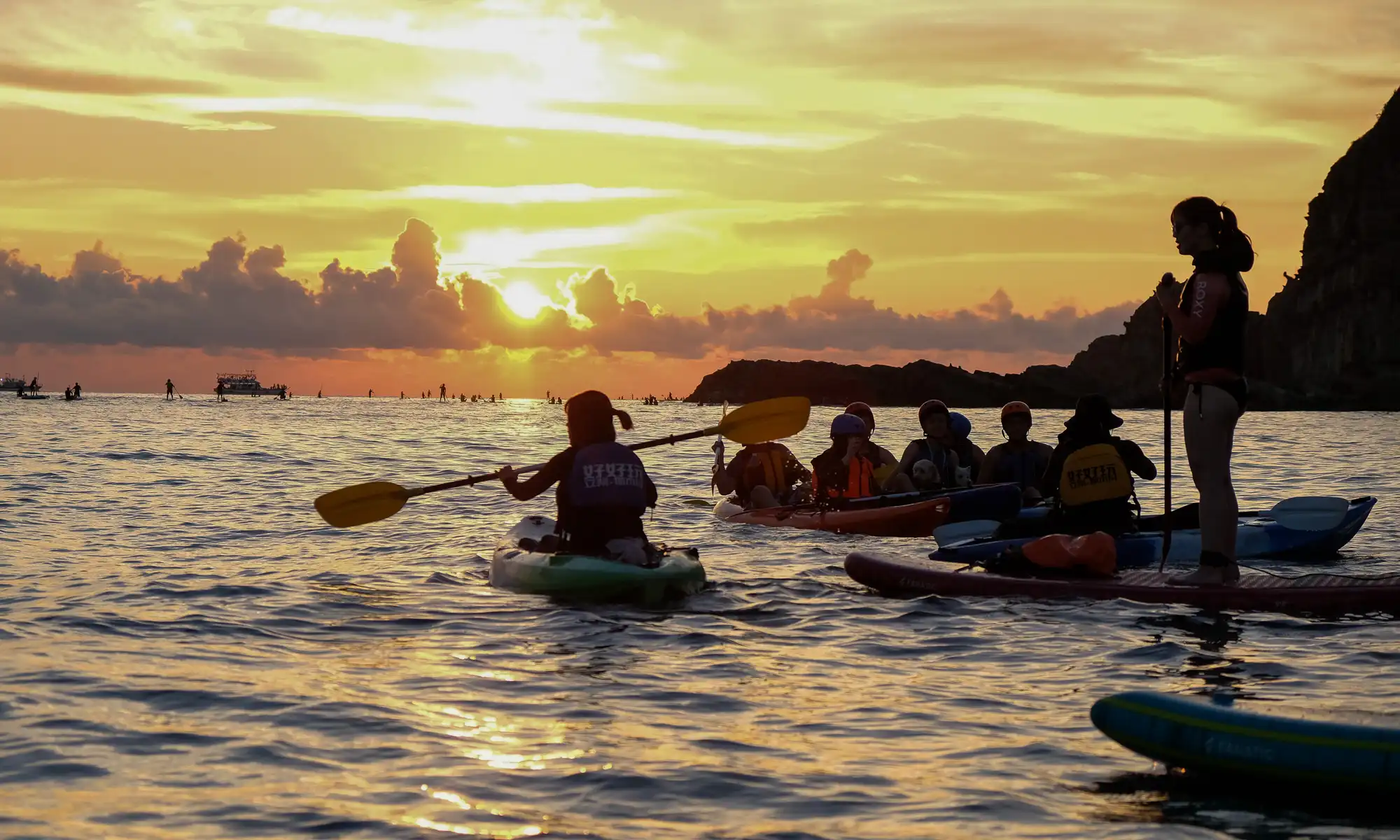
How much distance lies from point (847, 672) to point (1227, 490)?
3.39 metres

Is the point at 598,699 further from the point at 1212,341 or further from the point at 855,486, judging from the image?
the point at 855,486

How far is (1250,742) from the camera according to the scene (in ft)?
17.9

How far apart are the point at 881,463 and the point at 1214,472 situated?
9016 mm

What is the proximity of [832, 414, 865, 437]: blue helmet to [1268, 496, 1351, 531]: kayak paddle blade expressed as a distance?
202 inches

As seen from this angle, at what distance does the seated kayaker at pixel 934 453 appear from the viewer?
17516 mm

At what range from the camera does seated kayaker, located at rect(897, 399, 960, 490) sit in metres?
17.5

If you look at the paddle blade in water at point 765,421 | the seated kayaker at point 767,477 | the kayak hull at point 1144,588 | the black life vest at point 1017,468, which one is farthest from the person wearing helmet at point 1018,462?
the kayak hull at point 1144,588

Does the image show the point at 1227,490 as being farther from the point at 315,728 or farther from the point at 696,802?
the point at 315,728

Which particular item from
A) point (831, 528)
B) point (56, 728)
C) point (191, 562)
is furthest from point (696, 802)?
point (831, 528)

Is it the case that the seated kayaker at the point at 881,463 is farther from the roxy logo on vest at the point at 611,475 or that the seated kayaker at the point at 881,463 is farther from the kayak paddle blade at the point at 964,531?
the roxy logo on vest at the point at 611,475

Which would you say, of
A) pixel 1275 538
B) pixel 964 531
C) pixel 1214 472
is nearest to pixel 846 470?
pixel 964 531

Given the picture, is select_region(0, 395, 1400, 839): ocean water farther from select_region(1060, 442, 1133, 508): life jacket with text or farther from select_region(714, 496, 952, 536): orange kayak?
select_region(714, 496, 952, 536): orange kayak

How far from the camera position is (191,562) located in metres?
13.9

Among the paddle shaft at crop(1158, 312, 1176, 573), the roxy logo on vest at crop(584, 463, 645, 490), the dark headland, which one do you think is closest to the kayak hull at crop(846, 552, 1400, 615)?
the paddle shaft at crop(1158, 312, 1176, 573)
